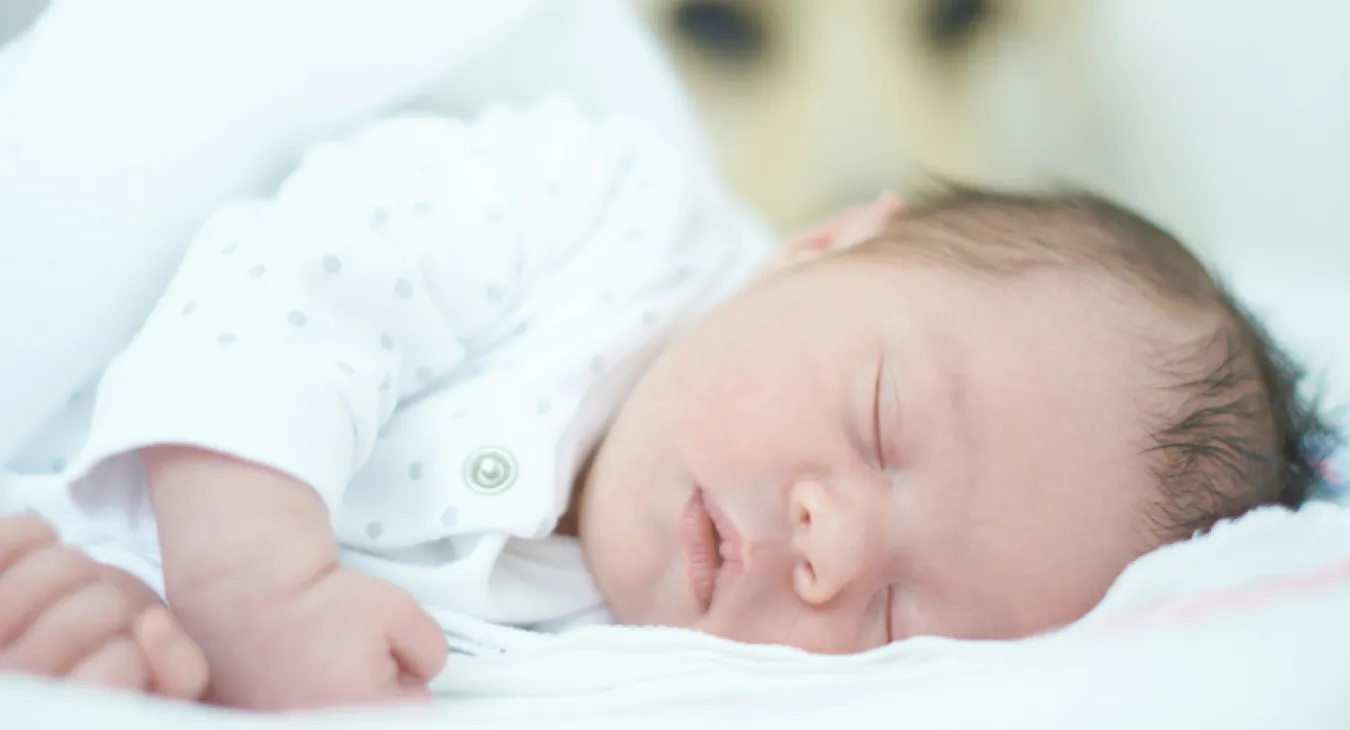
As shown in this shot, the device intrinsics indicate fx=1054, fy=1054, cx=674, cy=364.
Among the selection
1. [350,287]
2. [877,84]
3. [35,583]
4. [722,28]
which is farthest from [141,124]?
[877,84]

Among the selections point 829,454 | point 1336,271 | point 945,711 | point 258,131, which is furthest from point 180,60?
point 1336,271

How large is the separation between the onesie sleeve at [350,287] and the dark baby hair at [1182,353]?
322 millimetres

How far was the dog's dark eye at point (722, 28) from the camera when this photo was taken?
52.7 inches

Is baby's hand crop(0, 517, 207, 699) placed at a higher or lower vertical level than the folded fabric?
lower

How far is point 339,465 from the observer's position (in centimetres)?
68

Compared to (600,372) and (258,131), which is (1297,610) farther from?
(258,131)

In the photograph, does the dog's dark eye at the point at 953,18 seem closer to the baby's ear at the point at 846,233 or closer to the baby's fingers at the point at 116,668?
the baby's ear at the point at 846,233

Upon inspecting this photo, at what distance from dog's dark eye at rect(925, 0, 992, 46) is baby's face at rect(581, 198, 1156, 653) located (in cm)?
65

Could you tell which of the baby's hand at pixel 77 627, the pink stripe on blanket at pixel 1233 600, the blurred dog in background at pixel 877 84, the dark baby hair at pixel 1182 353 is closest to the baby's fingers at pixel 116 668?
the baby's hand at pixel 77 627

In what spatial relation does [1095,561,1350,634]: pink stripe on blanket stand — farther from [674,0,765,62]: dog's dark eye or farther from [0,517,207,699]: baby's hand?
[674,0,765,62]: dog's dark eye

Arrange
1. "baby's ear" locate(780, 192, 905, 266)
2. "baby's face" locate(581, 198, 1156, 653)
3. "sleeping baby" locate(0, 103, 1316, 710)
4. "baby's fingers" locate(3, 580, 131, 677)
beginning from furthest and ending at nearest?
"baby's ear" locate(780, 192, 905, 266), "baby's face" locate(581, 198, 1156, 653), "sleeping baby" locate(0, 103, 1316, 710), "baby's fingers" locate(3, 580, 131, 677)

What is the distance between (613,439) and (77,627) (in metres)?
0.41

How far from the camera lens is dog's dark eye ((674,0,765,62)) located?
1340 mm

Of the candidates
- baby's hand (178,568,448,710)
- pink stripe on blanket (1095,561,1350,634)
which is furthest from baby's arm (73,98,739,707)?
pink stripe on blanket (1095,561,1350,634)
